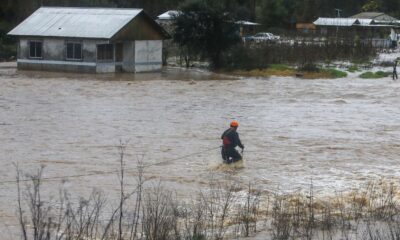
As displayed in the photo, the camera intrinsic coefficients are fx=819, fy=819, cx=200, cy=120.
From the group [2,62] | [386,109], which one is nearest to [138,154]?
[386,109]

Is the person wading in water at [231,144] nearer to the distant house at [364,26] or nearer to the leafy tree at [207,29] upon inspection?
the leafy tree at [207,29]

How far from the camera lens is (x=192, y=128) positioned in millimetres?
25828

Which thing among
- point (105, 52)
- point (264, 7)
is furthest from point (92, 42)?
point (264, 7)

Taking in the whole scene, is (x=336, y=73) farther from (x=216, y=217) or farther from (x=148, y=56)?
(x=216, y=217)

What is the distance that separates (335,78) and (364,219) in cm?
3200

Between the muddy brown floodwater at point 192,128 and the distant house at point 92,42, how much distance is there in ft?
6.07

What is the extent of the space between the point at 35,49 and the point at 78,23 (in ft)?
8.98

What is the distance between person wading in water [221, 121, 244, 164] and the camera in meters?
18.7

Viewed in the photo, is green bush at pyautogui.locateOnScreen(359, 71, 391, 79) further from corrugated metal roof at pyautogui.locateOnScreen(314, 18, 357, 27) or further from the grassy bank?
corrugated metal roof at pyautogui.locateOnScreen(314, 18, 357, 27)

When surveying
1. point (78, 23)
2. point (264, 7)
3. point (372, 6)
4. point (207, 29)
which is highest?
point (372, 6)

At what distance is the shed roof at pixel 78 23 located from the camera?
4325 centimetres

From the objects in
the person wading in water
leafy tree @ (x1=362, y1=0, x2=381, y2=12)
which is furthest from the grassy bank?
leafy tree @ (x1=362, y1=0, x2=381, y2=12)

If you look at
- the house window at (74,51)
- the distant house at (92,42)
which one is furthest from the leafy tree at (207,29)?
the house window at (74,51)

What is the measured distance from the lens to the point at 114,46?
143 feet
